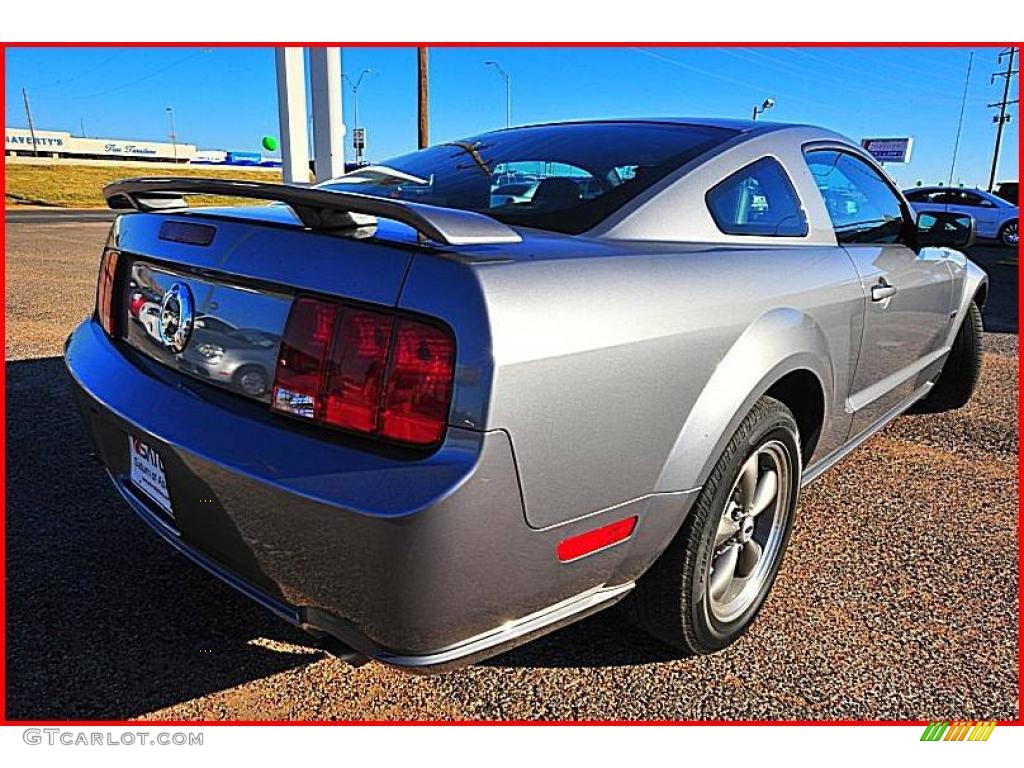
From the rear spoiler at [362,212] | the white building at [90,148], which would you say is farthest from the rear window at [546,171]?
the white building at [90,148]

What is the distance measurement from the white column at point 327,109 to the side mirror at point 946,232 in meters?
13.2

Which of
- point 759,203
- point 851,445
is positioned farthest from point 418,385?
point 851,445

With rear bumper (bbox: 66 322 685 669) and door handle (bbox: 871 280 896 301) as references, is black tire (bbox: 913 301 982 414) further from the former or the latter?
rear bumper (bbox: 66 322 685 669)

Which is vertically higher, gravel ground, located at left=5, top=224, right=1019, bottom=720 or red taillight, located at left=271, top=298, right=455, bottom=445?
red taillight, located at left=271, top=298, right=455, bottom=445

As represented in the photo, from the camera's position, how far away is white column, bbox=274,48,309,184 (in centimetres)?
1523

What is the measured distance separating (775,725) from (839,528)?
1.22 meters

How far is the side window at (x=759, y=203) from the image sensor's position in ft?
7.32

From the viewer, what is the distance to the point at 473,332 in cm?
142

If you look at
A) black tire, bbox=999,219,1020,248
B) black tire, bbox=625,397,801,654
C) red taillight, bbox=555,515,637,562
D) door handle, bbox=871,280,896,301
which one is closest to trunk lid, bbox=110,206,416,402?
red taillight, bbox=555,515,637,562

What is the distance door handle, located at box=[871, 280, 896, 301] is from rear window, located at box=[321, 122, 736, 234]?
2.58 feet

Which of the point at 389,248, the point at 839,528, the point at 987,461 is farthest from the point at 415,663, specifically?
the point at 987,461

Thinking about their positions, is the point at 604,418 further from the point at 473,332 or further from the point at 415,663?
the point at 415,663

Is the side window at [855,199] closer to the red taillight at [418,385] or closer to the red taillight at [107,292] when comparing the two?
the red taillight at [418,385]

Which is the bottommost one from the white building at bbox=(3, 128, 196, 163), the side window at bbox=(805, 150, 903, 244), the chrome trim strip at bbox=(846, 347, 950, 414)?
the white building at bbox=(3, 128, 196, 163)
